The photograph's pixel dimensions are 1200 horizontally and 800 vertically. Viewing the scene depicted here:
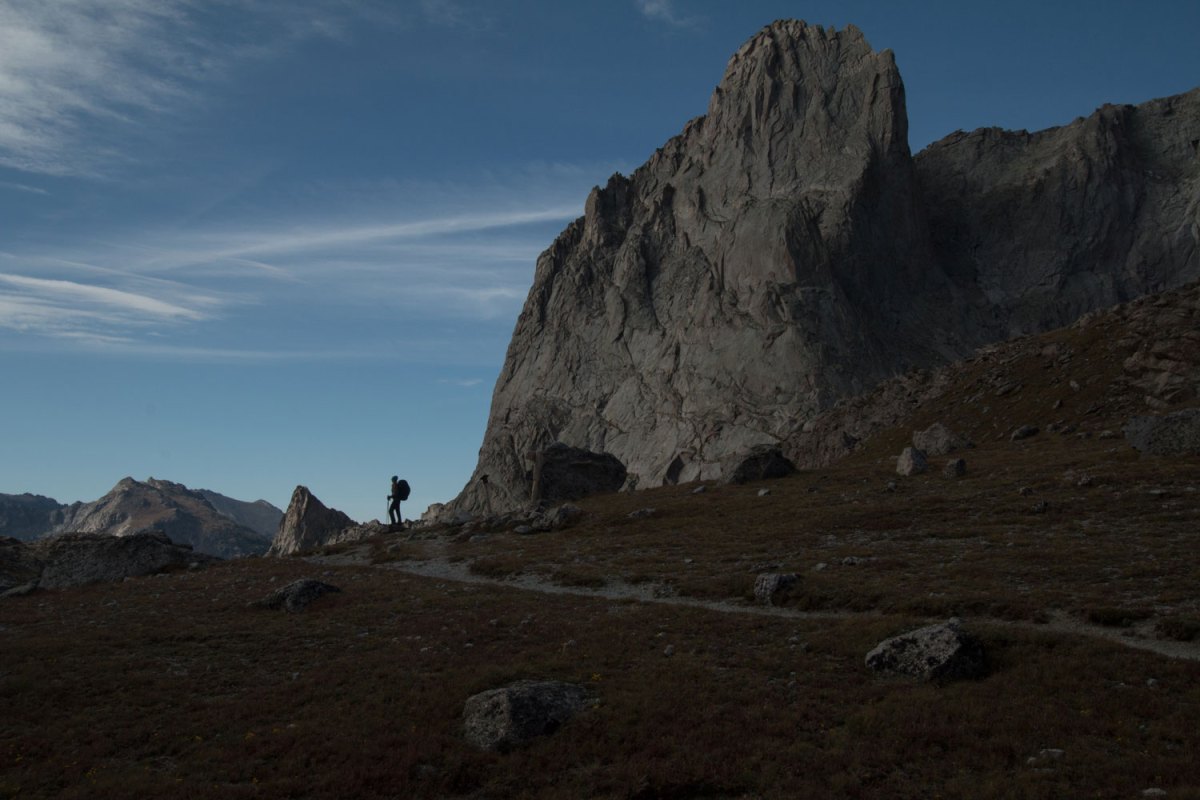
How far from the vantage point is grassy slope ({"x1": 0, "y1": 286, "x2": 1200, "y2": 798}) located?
16578 mm

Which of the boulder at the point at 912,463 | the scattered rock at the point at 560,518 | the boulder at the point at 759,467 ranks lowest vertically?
the scattered rock at the point at 560,518

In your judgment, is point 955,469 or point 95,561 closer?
point 95,561

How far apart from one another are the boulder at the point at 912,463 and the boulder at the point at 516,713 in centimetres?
4117

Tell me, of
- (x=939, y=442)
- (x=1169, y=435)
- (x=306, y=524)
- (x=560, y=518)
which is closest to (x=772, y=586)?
(x=560, y=518)

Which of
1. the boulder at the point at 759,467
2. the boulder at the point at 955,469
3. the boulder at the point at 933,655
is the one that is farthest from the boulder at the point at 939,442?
the boulder at the point at 933,655

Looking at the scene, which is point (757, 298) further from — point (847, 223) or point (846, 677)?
point (846, 677)

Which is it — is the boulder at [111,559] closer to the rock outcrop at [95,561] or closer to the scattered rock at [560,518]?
the rock outcrop at [95,561]

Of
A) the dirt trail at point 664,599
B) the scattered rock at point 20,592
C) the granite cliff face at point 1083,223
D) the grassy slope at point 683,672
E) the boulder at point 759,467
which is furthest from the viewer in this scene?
the granite cliff face at point 1083,223

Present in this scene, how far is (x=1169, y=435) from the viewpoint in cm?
4625

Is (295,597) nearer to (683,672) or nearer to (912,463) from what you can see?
(683,672)

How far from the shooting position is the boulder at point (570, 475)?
7869 cm

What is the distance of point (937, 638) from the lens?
68.7 feet

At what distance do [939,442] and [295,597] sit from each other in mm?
50635

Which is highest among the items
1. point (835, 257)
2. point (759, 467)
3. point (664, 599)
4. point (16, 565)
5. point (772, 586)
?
point (835, 257)
